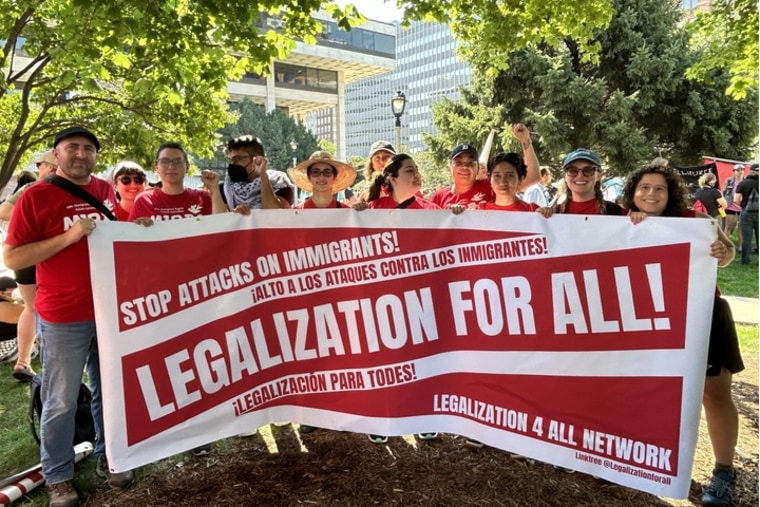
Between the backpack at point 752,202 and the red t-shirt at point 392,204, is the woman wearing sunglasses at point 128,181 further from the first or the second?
the backpack at point 752,202

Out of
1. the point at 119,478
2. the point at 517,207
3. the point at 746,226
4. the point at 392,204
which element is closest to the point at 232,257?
the point at 392,204

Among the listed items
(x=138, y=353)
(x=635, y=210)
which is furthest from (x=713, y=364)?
(x=138, y=353)

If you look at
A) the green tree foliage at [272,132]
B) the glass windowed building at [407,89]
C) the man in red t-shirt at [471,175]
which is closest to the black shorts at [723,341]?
the man in red t-shirt at [471,175]

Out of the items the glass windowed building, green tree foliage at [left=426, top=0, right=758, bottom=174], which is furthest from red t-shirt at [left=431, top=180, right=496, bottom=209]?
the glass windowed building

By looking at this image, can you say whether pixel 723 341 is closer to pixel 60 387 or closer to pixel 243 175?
pixel 243 175

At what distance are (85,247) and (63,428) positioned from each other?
115cm

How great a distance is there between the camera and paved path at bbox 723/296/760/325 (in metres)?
7.26

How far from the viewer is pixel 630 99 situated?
18.3m

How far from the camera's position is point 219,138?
10.7m

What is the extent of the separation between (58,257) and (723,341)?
3.87 m

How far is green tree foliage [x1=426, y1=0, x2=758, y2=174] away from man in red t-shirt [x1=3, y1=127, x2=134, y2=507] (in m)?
17.1

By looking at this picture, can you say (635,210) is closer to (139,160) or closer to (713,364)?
(713,364)

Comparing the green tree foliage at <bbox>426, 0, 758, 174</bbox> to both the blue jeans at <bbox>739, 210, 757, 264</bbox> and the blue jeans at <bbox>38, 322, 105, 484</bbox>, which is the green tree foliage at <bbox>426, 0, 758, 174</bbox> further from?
the blue jeans at <bbox>38, 322, 105, 484</bbox>

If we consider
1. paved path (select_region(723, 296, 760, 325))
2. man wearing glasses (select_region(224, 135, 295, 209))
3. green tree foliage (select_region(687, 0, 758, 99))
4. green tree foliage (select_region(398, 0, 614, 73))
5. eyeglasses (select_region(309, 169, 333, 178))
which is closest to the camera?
eyeglasses (select_region(309, 169, 333, 178))
